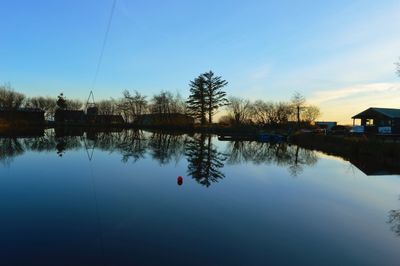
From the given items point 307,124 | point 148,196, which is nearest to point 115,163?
point 148,196

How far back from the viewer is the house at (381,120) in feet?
120

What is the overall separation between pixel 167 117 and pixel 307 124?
1454 inches

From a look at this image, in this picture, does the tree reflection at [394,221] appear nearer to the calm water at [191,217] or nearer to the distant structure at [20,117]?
the calm water at [191,217]

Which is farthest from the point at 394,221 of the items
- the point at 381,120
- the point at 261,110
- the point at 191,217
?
the point at 261,110

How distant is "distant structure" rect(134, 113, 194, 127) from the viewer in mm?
76200

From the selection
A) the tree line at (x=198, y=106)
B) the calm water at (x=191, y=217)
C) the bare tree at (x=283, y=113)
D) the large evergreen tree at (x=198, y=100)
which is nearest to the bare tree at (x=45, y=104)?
the tree line at (x=198, y=106)

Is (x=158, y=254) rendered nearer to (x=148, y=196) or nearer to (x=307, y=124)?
(x=148, y=196)

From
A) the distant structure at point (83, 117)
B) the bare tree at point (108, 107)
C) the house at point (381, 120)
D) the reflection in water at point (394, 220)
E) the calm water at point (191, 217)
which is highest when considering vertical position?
the bare tree at point (108, 107)

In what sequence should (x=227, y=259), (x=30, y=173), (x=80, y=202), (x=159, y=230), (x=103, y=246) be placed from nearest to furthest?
1. (x=227, y=259)
2. (x=103, y=246)
3. (x=159, y=230)
4. (x=80, y=202)
5. (x=30, y=173)

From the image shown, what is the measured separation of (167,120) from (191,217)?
246 ft

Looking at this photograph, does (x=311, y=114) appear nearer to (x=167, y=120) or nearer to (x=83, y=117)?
(x=167, y=120)

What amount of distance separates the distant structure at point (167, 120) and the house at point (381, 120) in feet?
127

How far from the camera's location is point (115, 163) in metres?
20.6

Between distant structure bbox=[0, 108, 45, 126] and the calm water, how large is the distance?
52718mm
